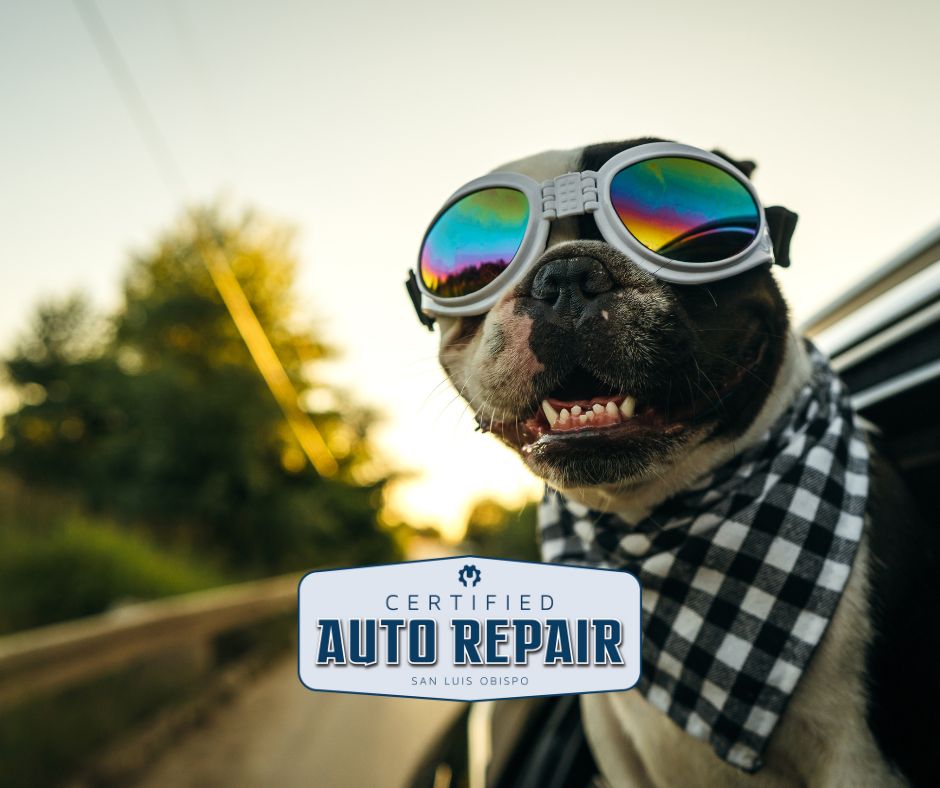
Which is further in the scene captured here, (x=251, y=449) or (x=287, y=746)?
(x=287, y=746)

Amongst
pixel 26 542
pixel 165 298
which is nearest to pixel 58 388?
pixel 26 542

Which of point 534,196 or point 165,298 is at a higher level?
point 534,196

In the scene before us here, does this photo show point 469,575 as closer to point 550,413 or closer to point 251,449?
A: point 550,413

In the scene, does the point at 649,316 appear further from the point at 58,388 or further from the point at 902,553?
the point at 58,388

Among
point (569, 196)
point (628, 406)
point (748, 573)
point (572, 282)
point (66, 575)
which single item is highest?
point (569, 196)

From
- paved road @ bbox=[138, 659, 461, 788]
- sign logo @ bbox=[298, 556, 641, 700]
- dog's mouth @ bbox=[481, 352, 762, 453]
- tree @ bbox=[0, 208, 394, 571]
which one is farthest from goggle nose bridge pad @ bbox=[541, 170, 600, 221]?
paved road @ bbox=[138, 659, 461, 788]

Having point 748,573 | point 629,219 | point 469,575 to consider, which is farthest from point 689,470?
point 469,575

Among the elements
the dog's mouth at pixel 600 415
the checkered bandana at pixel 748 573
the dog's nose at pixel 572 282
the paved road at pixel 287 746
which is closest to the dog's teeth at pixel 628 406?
the dog's mouth at pixel 600 415

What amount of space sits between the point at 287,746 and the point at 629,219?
11.9ft

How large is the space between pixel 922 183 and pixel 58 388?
20.5 m

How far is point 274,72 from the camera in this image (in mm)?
796

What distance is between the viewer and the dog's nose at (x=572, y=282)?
0.71m

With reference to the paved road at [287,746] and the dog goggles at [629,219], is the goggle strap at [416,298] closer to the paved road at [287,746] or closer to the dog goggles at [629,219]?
the dog goggles at [629,219]

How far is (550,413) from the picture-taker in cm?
70
